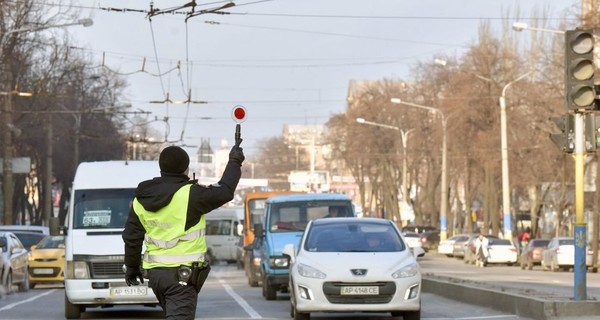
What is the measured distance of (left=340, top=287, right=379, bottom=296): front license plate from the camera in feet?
60.4

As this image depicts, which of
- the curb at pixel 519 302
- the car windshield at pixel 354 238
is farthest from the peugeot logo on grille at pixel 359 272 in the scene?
the curb at pixel 519 302

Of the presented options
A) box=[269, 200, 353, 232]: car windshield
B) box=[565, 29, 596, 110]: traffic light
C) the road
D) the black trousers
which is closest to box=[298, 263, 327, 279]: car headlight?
the road

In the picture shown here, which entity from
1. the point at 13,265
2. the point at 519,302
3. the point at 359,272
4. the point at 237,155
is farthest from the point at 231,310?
the point at 237,155

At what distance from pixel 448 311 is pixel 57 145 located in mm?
58789

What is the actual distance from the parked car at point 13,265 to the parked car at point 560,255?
2364 centimetres

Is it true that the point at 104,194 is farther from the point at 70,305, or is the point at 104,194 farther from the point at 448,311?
the point at 448,311

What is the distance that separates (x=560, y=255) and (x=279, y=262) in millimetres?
26479

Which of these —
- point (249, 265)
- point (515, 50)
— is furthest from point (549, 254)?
point (515, 50)

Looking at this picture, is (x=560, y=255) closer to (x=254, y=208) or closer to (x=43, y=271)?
(x=254, y=208)

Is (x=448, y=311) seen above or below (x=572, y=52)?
below

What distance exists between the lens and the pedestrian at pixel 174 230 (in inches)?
351

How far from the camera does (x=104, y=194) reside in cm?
2169

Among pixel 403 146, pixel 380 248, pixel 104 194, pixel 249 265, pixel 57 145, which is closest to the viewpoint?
pixel 380 248

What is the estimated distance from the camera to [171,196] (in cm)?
904
